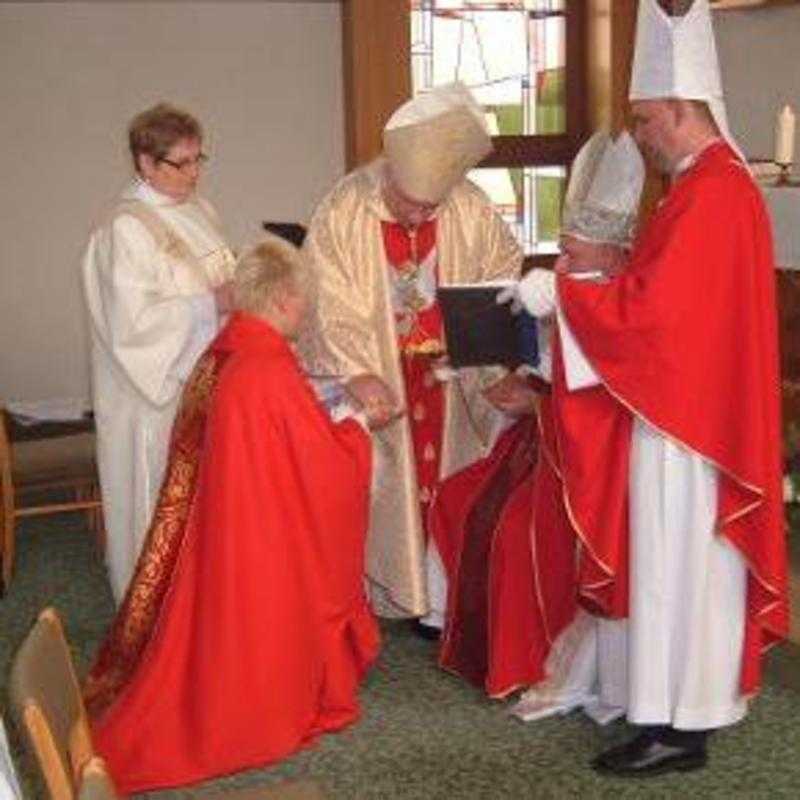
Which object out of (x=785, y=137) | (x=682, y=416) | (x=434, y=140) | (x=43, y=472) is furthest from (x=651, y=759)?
(x=785, y=137)

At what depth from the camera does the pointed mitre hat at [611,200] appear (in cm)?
321

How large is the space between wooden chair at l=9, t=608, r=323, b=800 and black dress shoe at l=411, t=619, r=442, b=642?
200 cm

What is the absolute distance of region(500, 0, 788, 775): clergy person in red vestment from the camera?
2.74 metres

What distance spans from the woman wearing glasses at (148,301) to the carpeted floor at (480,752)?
2.03 feet

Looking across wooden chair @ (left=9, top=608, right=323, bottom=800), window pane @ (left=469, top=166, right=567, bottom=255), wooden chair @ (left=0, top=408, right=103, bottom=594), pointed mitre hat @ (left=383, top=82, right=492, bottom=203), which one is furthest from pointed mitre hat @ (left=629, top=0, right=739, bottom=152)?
window pane @ (left=469, top=166, right=567, bottom=255)

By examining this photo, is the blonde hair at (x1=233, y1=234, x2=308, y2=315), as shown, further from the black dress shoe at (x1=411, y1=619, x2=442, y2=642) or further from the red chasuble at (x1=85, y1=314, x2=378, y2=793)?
the black dress shoe at (x1=411, y1=619, x2=442, y2=642)

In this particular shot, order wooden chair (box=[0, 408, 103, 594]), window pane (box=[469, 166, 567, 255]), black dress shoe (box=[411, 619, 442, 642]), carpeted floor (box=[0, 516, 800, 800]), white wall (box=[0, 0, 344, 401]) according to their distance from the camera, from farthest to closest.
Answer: window pane (box=[469, 166, 567, 255]) → white wall (box=[0, 0, 344, 401]) → wooden chair (box=[0, 408, 103, 594]) → black dress shoe (box=[411, 619, 442, 642]) → carpeted floor (box=[0, 516, 800, 800])

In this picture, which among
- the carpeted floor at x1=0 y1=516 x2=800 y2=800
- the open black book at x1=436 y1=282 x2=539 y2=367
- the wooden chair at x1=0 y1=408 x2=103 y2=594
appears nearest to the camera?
the carpeted floor at x1=0 y1=516 x2=800 y2=800

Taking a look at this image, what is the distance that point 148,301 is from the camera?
3707 millimetres

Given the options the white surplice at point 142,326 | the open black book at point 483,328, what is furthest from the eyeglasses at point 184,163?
the open black book at point 483,328

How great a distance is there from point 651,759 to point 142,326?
175 cm

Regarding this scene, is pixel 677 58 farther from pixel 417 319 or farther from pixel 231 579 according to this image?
pixel 231 579

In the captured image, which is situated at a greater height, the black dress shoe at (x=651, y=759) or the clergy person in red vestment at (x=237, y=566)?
the clergy person in red vestment at (x=237, y=566)

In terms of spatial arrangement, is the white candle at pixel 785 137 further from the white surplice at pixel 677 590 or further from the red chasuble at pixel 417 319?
the white surplice at pixel 677 590
